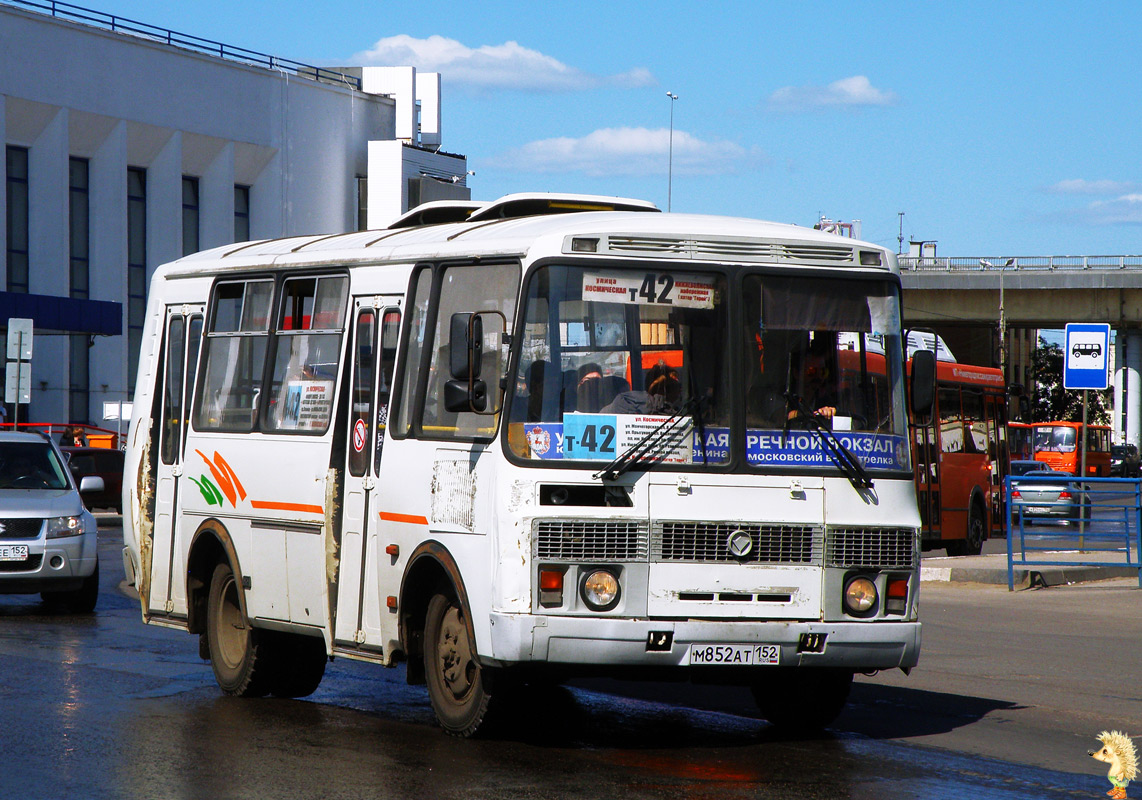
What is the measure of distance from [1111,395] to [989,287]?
2449 cm

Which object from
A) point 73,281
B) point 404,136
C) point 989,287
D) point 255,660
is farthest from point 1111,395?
point 255,660

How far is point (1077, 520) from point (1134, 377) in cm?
6639

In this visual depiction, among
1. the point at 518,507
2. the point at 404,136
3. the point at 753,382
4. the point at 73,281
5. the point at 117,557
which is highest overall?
the point at 404,136

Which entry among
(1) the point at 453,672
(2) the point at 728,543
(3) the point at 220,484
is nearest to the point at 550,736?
(1) the point at 453,672

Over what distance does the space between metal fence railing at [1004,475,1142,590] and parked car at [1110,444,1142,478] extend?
4802 centimetres

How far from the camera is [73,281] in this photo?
56250 millimetres

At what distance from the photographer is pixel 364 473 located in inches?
378

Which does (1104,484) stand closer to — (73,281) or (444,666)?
(444,666)

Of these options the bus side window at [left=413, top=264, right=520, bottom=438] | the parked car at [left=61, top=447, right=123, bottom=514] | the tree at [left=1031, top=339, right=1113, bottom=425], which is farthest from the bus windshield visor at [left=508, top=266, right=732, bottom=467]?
the tree at [left=1031, top=339, right=1113, bottom=425]

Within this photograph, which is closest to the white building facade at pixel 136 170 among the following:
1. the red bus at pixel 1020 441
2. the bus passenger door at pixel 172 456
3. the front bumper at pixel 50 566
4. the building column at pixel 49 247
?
the building column at pixel 49 247

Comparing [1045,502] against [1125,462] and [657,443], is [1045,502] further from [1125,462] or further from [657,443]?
[1125,462]

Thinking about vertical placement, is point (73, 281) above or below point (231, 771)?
above

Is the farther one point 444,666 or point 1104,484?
point 1104,484

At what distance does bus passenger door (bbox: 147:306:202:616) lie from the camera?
11500 millimetres
